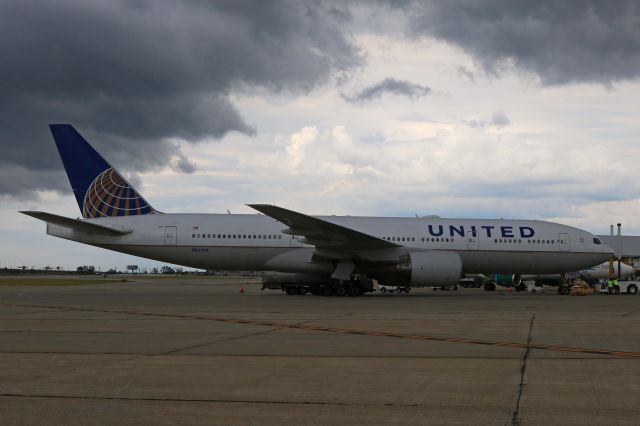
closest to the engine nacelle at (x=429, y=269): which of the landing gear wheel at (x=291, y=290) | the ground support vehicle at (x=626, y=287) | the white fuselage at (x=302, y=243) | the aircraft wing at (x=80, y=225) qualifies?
the white fuselage at (x=302, y=243)

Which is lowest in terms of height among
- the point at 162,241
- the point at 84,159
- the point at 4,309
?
the point at 4,309

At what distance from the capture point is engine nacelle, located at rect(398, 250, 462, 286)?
2692 cm

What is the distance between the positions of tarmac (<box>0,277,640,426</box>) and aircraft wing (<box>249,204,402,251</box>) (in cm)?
1125

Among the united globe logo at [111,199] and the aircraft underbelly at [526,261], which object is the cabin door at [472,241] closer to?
the aircraft underbelly at [526,261]

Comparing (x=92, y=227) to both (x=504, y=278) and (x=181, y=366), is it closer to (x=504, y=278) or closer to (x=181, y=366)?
(x=181, y=366)

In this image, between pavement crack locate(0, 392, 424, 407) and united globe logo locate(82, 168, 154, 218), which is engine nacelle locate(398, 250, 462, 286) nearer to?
united globe logo locate(82, 168, 154, 218)

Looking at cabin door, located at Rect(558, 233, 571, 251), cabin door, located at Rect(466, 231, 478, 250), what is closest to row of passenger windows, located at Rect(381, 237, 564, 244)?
cabin door, located at Rect(558, 233, 571, 251)

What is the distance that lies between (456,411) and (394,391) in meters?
1.01

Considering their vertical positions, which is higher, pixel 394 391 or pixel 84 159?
pixel 84 159

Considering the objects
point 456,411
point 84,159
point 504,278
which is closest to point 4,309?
point 84,159

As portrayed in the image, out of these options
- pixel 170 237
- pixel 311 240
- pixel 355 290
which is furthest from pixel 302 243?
pixel 170 237

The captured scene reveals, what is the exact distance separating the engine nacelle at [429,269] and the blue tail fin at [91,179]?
12308mm

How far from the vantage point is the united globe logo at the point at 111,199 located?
30.1m

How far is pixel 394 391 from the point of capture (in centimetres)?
664
